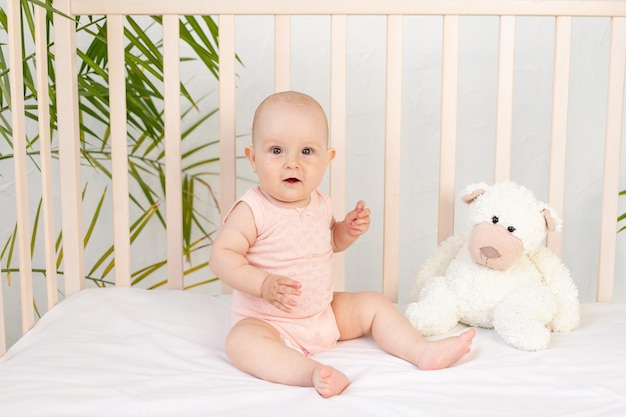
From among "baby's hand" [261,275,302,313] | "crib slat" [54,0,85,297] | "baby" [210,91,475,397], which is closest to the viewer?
"baby's hand" [261,275,302,313]

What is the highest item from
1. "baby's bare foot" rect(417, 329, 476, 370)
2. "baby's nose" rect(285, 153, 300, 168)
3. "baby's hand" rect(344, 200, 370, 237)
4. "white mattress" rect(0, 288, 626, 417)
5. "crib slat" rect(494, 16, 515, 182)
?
"crib slat" rect(494, 16, 515, 182)

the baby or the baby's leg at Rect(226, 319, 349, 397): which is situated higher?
the baby

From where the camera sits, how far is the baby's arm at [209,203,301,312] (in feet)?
3.53

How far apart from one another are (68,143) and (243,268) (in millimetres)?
516

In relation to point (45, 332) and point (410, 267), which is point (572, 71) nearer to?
point (410, 267)

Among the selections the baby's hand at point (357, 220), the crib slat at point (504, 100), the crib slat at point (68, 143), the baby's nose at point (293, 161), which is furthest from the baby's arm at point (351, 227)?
the crib slat at point (68, 143)

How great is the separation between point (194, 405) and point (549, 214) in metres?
0.72

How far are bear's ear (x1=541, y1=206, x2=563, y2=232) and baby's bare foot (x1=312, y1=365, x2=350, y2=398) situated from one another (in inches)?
20.7

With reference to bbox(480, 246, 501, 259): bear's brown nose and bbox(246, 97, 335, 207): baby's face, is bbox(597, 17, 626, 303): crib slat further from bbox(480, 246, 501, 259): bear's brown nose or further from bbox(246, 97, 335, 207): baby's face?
bbox(246, 97, 335, 207): baby's face

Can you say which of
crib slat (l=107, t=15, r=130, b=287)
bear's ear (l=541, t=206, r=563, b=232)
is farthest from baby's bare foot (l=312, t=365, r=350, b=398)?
crib slat (l=107, t=15, r=130, b=287)

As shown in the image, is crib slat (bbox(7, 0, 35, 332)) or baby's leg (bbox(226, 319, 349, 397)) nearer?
baby's leg (bbox(226, 319, 349, 397))

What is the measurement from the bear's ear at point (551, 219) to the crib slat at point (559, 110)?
0.16 meters

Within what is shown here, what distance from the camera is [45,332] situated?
1244 millimetres

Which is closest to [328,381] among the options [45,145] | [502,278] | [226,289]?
[502,278]
